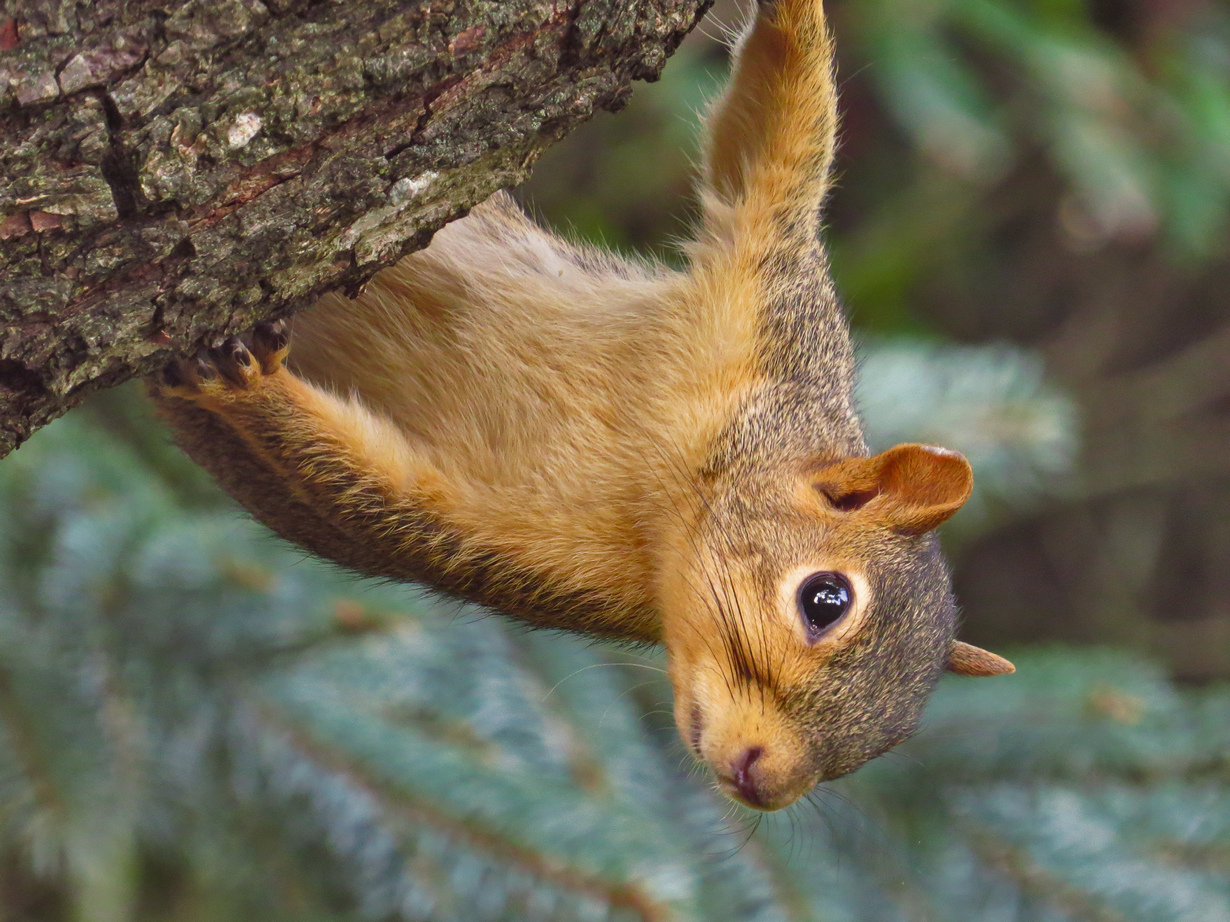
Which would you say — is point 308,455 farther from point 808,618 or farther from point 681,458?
point 808,618

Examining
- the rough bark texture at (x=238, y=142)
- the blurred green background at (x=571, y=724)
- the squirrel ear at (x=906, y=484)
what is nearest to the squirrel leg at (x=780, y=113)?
the blurred green background at (x=571, y=724)

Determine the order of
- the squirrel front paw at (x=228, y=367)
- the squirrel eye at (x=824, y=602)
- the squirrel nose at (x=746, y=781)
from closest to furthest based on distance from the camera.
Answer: the squirrel front paw at (x=228, y=367) → the squirrel nose at (x=746, y=781) → the squirrel eye at (x=824, y=602)

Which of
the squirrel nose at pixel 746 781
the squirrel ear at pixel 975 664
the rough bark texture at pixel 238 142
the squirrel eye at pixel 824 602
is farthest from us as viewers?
the squirrel ear at pixel 975 664

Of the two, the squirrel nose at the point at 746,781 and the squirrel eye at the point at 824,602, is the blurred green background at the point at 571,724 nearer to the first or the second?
the squirrel nose at the point at 746,781

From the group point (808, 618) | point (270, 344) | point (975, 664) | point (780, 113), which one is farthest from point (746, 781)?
point (780, 113)

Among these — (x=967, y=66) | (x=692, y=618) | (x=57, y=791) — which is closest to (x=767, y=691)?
(x=692, y=618)

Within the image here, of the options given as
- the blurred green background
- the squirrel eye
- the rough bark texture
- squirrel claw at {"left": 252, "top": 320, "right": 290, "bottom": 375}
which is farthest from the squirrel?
the rough bark texture

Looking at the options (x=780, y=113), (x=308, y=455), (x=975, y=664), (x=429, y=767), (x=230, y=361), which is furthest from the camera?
(x=975, y=664)

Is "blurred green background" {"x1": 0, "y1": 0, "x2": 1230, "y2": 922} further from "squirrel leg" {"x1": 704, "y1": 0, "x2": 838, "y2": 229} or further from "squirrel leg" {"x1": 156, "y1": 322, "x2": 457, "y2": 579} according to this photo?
"squirrel leg" {"x1": 156, "y1": 322, "x2": 457, "y2": 579}

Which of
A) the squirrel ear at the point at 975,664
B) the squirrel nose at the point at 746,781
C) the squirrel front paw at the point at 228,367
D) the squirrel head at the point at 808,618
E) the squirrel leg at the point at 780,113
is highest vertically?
the squirrel leg at the point at 780,113
